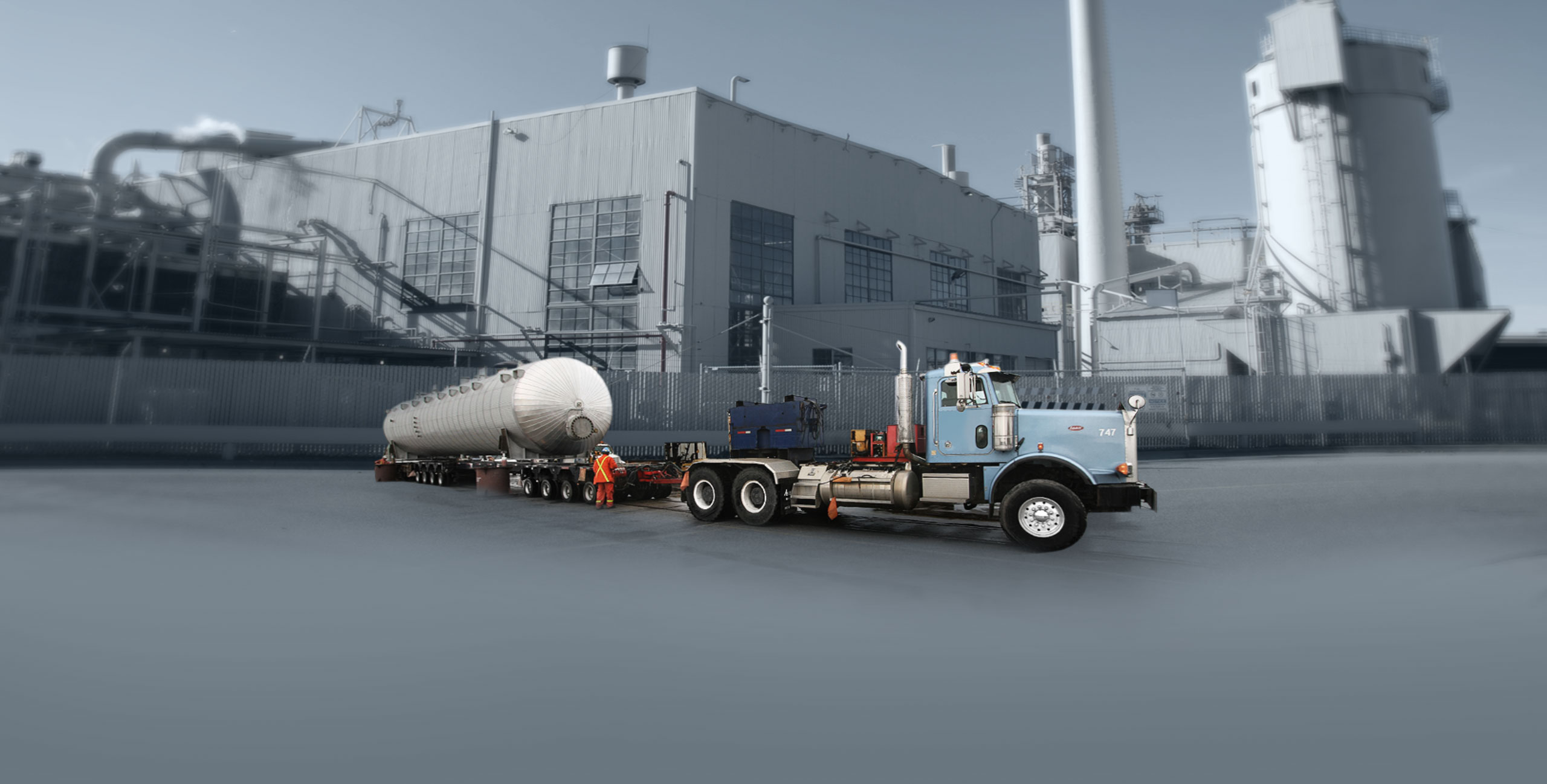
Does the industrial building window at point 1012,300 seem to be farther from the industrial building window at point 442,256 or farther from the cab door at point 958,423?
the cab door at point 958,423

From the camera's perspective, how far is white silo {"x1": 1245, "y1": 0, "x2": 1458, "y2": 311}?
3791 centimetres

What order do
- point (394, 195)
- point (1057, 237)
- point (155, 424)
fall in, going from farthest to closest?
1. point (1057, 237)
2. point (394, 195)
3. point (155, 424)

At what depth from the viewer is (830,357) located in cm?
3472

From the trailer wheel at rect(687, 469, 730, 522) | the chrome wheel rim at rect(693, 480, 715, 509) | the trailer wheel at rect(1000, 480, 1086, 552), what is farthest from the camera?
the chrome wheel rim at rect(693, 480, 715, 509)

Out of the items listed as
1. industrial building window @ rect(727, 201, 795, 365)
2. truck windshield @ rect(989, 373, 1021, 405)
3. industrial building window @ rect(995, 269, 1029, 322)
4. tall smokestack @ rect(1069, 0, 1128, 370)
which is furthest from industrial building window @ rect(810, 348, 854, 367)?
truck windshield @ rect(989, 373, 1021, 405)

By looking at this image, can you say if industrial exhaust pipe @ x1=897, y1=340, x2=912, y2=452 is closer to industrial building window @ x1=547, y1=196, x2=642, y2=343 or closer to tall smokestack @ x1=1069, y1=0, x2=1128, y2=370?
industrial building window @ x1=547, y1=196, x2=642, y2=343

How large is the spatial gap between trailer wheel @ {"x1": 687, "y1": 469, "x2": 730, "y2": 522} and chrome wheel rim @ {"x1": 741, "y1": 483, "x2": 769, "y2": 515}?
15.5 inches

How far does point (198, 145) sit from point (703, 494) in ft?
158

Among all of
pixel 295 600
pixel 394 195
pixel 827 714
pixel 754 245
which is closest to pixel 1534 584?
pixel 827 714

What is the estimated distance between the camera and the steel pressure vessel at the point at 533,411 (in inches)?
623

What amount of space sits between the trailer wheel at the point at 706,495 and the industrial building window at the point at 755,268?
21.0m

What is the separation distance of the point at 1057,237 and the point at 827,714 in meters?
63.6

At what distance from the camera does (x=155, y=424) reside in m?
23.2

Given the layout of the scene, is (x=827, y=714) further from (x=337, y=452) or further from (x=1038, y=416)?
(x=337, y=452)
